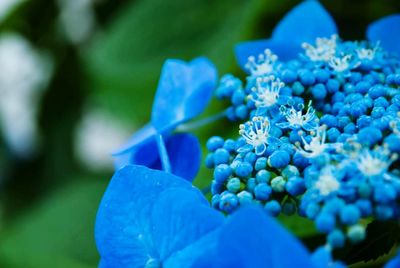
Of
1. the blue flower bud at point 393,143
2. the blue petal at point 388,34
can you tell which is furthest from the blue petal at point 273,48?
the blue flower bud at point 393,143

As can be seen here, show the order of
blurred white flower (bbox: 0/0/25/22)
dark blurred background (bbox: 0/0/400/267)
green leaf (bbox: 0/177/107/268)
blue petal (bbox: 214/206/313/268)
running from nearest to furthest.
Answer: blue petal (bbox: 214/206/313/268) → dark blurred background (bbox: 0/0/400/267) → green leaf (bbox: 0/177/107/268) → blurred white flower (bbox: 0/0/25/22)

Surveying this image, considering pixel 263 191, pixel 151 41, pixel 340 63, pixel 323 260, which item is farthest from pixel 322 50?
pixel 151 41

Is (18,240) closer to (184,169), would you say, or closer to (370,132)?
(184,169)

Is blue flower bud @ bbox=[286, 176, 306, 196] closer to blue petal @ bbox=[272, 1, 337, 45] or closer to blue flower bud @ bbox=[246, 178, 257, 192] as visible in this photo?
blue flower bud @ bbox=[246, 178, 257, 192]

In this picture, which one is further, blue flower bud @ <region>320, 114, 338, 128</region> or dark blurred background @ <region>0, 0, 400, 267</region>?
dark blurred background @ <region>0, 0, 400, 267</region>

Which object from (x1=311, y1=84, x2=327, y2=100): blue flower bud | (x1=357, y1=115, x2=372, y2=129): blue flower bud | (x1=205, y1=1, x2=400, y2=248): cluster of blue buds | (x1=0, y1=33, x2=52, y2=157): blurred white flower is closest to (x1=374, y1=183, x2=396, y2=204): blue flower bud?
(x1=205, y1=1, x2=400, y2=248): cluster of blue buds

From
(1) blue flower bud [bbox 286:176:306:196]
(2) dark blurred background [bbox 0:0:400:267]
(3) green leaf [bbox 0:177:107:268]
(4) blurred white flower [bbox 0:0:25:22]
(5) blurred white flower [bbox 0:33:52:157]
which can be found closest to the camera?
(1) blue flower bud [bbox 286:176:306:196]

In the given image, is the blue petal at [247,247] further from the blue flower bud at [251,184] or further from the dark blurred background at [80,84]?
the dark blurred background at [80,84]
